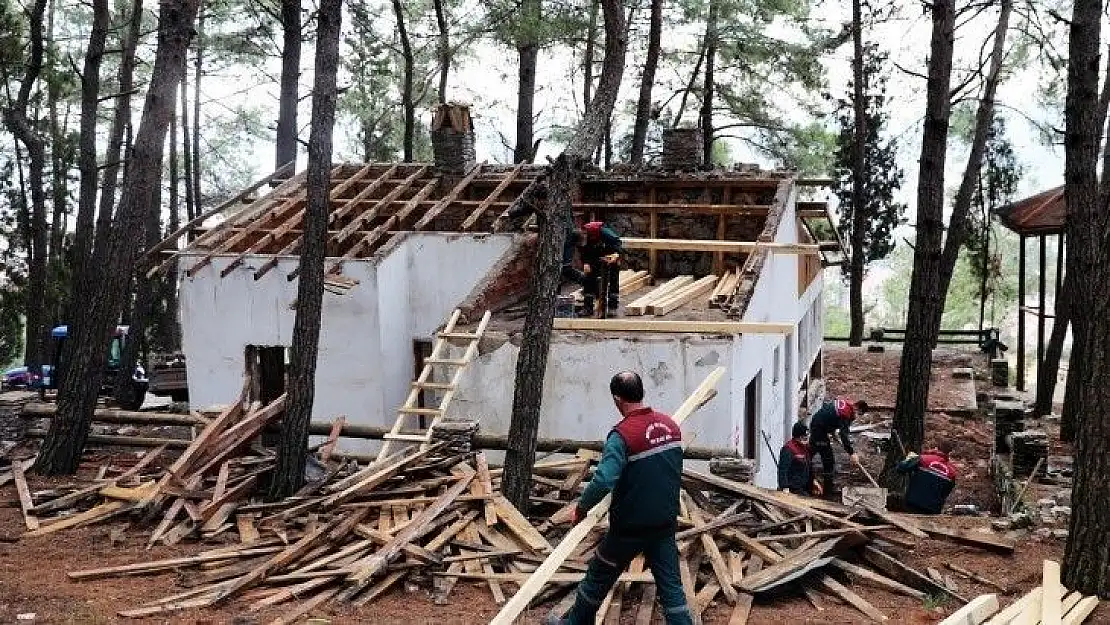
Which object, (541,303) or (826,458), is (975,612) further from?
(826,458)

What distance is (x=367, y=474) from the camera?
10852mm

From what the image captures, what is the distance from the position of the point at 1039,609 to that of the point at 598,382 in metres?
7.40

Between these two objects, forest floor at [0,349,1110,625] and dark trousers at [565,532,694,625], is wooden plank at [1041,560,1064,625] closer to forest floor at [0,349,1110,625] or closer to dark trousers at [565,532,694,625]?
forest floor at [0,349,1110,625]

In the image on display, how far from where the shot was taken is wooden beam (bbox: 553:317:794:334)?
1290 centimetres

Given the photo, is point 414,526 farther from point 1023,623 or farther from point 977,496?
point 977,496

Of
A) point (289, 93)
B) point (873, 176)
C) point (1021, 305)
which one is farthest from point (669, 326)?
point (873, 176)

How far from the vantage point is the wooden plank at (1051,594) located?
701 cm

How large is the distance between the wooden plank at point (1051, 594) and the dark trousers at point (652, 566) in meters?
2.47

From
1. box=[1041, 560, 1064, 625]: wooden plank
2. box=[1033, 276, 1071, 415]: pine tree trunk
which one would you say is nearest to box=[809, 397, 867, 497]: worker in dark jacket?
box=[1041, 560, 1064, 625]: wooden plank

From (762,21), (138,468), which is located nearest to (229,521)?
(138,468)

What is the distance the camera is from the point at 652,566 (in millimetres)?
6785

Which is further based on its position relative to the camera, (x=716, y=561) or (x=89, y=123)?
(x=89, y=123)

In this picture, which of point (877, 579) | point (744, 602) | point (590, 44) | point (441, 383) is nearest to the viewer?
point (744, 602)

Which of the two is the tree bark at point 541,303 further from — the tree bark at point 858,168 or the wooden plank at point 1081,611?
the tree bark at point 858,168
